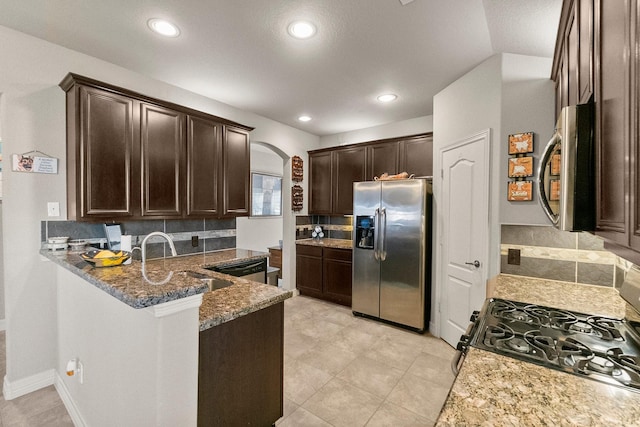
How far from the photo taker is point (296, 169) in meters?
4.64

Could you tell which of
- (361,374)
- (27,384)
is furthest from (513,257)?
(27,384)

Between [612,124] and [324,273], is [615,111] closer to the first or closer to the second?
[612,124]

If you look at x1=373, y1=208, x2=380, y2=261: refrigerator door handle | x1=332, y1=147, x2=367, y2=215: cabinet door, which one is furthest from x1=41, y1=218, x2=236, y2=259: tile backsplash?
x1=373, y1=208, x2=380, y2=261: refrigerator door handle

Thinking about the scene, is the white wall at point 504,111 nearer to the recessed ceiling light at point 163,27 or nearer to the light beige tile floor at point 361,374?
the light beige tile floor at point 361,374

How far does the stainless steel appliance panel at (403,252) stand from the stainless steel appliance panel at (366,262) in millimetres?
89

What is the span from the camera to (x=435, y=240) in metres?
3.25

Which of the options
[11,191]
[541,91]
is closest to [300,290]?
[11,191]

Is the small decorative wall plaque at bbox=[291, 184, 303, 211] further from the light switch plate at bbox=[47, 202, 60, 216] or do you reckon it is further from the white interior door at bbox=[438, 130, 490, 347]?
the light switch plate at bbox=[47, 202, 60, 216]

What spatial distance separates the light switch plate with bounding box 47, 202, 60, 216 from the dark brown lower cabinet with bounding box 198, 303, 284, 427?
1958 mm

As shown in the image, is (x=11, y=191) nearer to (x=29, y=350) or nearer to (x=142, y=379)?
(x=29, y=350)

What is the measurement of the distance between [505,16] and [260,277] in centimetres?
310

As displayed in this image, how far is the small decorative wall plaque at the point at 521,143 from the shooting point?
2.17 metres

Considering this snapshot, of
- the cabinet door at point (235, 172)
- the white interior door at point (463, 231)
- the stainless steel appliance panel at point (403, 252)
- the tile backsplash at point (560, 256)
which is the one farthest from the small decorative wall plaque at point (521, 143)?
the cabinet door at point (235, 172)

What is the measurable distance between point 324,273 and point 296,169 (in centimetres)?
174
